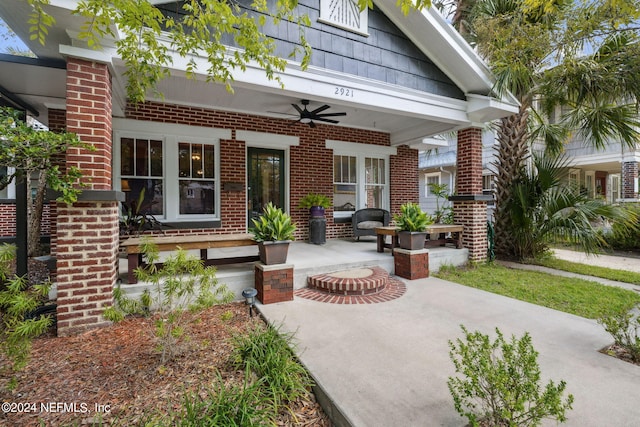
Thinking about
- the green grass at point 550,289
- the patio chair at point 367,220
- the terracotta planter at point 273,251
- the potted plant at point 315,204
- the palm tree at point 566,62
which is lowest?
the green grass at point 550,289

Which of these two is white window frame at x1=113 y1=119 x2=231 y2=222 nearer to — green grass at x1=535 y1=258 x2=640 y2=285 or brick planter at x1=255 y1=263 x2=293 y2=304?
brick planter at x1=255 y1=263 x2=293 y2=304

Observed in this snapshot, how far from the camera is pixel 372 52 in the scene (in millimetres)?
5105

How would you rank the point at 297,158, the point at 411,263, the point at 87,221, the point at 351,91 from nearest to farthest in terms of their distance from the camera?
the point at 87,221 → the point at 351,91 → the point at 411,263 → the point at 297,158

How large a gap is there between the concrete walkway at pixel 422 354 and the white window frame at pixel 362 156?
4204 mm

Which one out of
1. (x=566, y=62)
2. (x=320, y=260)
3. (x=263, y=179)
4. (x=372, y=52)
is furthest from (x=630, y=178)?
(x=263, y=179)

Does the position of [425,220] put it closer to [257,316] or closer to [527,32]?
[257,316]

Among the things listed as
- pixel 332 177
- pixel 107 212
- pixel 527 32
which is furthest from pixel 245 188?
pixel 527 32

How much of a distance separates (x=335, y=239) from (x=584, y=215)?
5106 mm

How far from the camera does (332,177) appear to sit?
7770 millimetres

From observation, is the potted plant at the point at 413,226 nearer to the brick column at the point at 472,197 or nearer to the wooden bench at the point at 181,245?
the brick column at the point at 472,197

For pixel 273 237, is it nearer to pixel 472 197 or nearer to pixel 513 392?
pixel 513 392

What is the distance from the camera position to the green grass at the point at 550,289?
157 inches

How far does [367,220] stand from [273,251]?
420cm

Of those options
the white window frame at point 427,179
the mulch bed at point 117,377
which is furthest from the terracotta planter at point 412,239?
the white window frame at point 427,179
